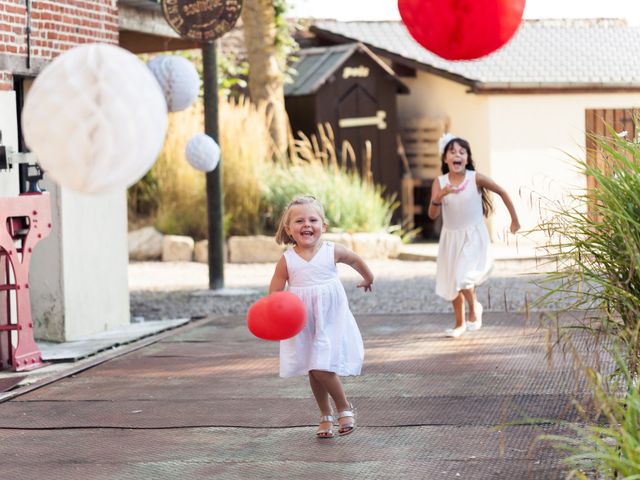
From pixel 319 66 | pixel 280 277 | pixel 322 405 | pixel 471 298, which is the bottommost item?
pixel 322 405

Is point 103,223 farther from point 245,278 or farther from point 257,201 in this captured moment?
point 257,201

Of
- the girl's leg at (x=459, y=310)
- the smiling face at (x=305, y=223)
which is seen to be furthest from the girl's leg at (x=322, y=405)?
the girl's leg at (x=459, y=310)

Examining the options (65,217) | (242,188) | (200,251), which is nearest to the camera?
(65,217)

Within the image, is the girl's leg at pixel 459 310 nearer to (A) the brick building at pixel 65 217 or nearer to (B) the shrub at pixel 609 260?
(A) the brick building at pixel 65 217

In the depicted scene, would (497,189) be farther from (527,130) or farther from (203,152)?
(527,130)

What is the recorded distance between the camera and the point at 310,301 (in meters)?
6.67

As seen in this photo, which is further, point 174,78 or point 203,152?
point 203,152

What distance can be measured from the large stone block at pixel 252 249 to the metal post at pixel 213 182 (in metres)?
3.75

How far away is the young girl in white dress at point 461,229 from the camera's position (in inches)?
388

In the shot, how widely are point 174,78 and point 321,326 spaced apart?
5592 mm

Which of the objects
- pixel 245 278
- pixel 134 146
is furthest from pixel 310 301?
pixel 245 278

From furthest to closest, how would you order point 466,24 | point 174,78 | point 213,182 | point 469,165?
point 213,182, point 174,78, point 469,165, point 466,24

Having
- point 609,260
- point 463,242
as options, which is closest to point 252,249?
point 463,242

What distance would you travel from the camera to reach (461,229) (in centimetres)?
1005
